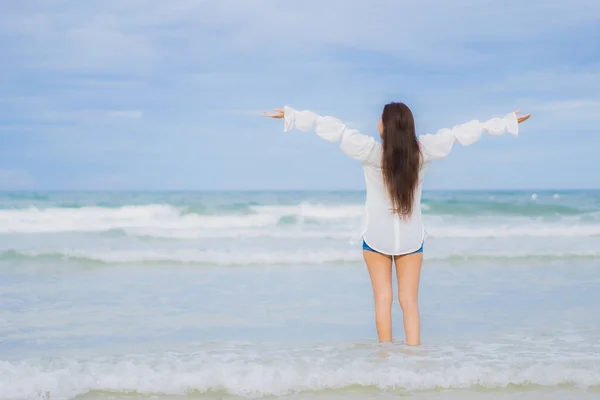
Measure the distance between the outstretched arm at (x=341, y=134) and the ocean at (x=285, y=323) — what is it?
53.6 inches

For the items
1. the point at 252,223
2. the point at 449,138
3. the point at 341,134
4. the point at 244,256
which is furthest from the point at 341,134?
the point at 252,223

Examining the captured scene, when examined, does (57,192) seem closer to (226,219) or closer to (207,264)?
(226,219)

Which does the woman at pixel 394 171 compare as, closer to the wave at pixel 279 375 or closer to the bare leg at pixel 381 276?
the bare leg at pixel 381 276

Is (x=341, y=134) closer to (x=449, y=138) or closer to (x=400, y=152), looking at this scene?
(x=400, y=152)

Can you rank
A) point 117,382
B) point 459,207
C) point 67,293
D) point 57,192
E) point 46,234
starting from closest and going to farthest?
point 117,382
point 67,293
point 46,234
point 459,207
point 57,192

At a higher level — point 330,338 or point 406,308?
point 406,308

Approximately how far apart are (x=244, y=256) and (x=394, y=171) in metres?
7.22

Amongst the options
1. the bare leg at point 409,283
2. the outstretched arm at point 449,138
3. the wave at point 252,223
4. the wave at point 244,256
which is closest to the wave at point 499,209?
the wave at point 252,223

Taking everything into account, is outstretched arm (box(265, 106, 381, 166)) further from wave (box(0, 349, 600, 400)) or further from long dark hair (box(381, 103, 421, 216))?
wave (box(0, 349, 600, 400))

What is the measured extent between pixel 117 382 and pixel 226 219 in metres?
17.5

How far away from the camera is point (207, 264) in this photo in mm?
10750

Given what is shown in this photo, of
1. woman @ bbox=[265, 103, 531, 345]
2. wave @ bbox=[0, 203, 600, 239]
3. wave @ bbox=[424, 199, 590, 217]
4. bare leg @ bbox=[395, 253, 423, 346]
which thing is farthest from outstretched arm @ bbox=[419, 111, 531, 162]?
wave @ bbox=[424, 199, 590, 217]

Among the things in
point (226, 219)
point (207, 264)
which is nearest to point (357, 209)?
point (226, 219)

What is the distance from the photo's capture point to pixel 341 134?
14.5ft
